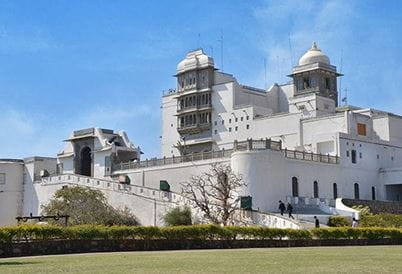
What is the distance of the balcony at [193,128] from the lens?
270 feet

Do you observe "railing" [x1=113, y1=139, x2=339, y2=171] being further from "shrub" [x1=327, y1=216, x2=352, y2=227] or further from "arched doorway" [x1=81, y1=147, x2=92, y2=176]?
"shrub" [x1=327, y1=216, x2=352, y2=227]

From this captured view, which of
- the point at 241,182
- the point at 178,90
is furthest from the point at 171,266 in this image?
the point at 178,90

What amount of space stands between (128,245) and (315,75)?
53325mm

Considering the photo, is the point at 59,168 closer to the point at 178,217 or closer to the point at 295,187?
the point at 178,217

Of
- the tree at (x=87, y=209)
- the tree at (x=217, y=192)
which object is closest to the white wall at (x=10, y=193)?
the tree at (x=87, y=209)

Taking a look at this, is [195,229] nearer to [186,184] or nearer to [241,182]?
[241,182]

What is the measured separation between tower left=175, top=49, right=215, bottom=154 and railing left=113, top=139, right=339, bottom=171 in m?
10.6

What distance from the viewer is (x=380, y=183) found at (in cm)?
7031

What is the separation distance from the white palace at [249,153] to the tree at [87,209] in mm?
1494

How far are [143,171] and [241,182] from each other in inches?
Result: 637

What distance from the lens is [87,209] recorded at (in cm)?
6003

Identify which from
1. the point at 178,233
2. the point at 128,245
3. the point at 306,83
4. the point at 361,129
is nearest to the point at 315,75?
the point at 306,83

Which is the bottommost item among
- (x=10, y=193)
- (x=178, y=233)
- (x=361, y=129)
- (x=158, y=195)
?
(x=178, y=233)

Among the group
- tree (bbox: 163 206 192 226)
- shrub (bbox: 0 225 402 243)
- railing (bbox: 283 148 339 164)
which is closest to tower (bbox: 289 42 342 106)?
railing (bbox: 283 148 339 164)
